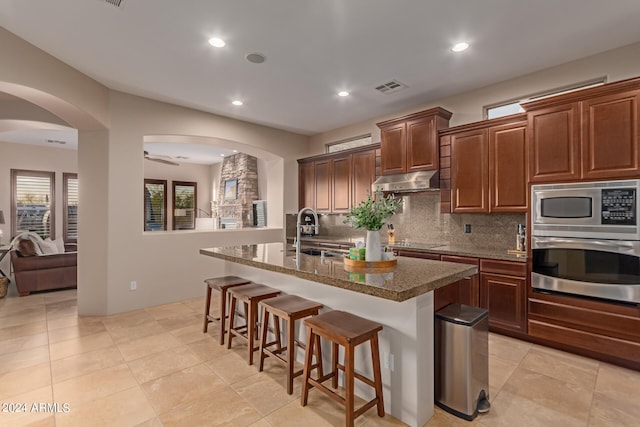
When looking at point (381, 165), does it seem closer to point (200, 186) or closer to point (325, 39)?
point (325, 39)

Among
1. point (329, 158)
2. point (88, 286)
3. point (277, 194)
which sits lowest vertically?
point (88, 286)

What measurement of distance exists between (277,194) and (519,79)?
14.1ft

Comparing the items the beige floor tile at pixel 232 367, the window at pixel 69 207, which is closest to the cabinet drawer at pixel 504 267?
the beige floor tile at pixel 232 367

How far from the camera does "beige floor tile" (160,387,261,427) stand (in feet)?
6.58

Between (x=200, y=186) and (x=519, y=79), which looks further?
(x=200, y=186)

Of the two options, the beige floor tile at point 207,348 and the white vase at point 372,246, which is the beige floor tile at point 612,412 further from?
the beige floor tile at point 207,348

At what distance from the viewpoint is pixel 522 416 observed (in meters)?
2.05

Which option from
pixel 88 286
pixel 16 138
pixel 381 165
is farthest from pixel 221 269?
pixel 16 138

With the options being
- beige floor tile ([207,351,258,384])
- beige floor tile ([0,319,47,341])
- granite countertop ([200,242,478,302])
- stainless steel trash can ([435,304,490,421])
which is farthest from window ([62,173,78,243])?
stainless steel trash can ([435,304,490,421])

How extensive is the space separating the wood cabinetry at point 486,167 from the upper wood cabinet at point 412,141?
A: 5.9 inches

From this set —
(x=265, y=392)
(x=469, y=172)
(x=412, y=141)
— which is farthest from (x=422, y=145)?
(x=265, y=392)

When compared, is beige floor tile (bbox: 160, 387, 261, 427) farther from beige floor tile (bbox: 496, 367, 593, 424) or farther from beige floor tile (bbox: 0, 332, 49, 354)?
beige floor tile (bbox: 0, 332, 49, 354)

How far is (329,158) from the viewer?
18.5ft

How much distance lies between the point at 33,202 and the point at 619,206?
415 inches
